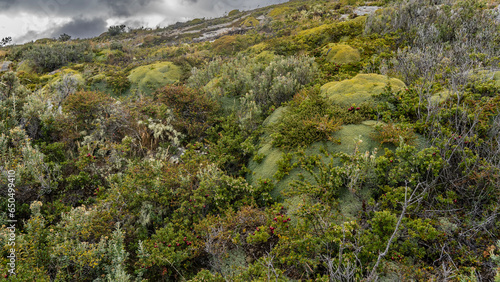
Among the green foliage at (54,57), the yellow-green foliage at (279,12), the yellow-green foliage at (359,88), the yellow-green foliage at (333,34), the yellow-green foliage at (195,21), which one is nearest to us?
the yellow-green foliage at (359,88)

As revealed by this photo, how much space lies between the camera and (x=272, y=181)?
5598 mm

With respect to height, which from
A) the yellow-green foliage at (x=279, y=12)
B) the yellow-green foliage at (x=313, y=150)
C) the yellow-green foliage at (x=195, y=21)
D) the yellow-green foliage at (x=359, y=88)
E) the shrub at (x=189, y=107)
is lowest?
the yellow-green foliage at (x=313, y=150)

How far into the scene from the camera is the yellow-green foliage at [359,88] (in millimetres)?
7078

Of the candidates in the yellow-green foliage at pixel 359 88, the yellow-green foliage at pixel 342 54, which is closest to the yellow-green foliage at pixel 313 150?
the yellow-green foliage at pixel 359 88

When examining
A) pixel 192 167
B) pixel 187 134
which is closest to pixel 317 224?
pixel 192 167

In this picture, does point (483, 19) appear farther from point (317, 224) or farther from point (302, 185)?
point (317, 224)

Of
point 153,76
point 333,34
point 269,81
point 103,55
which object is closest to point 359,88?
point 269,81

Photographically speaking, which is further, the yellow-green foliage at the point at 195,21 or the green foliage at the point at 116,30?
the yellow-green foliage at the point at 195,21

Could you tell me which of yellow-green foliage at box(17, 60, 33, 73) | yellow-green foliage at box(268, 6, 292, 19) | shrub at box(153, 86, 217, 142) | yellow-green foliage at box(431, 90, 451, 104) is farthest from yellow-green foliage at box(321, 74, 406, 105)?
yellow-green foliage at box(268, 6, 292, 19)

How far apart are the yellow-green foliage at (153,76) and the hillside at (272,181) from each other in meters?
5.38

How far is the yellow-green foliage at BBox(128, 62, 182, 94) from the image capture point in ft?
46.7

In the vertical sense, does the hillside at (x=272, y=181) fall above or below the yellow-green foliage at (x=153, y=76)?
below

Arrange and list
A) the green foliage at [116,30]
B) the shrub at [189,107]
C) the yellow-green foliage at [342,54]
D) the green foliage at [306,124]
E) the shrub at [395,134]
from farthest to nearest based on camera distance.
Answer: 1. the green foliage at [116,30]
2. the yellow-green foliage at [342,54]
3. the shrub at [189,107]
4. the green foliage at [306,124]
5. the shrub at [395,134]

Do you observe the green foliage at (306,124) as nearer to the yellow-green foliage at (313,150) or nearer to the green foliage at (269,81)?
the yellow-green foliage at (313,150)
